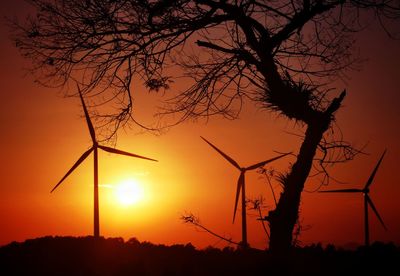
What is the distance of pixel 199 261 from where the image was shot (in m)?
12.5

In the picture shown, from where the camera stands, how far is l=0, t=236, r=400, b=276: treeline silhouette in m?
11.3

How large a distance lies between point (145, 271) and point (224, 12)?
644 cm

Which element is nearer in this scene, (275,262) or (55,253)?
(275,262)

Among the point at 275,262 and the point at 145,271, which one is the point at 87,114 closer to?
the point at 145,271

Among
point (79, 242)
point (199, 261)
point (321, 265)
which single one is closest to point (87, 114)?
point (79, 242)

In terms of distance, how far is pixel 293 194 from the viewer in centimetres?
1388

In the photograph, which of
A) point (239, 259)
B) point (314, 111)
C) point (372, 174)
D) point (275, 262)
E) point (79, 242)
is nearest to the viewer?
point (275, 262)

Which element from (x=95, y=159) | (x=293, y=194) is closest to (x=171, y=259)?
(x=293, y=194)

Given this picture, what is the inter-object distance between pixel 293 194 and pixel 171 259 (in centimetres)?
345

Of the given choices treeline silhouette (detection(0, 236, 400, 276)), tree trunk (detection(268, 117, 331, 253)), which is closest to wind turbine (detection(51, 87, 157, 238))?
treeline silhouette (detection(0, 236, 400, 276))

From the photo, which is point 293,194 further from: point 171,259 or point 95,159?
point 95,159

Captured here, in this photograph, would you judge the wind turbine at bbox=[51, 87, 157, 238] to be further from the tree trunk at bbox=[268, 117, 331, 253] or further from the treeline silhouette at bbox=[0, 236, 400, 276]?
the tree trunk at bbox=[268, 117, 331, 253]

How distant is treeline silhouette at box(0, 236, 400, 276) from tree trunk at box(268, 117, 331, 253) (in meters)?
0.45

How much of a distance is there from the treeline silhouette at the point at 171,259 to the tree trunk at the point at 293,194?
453 mm
